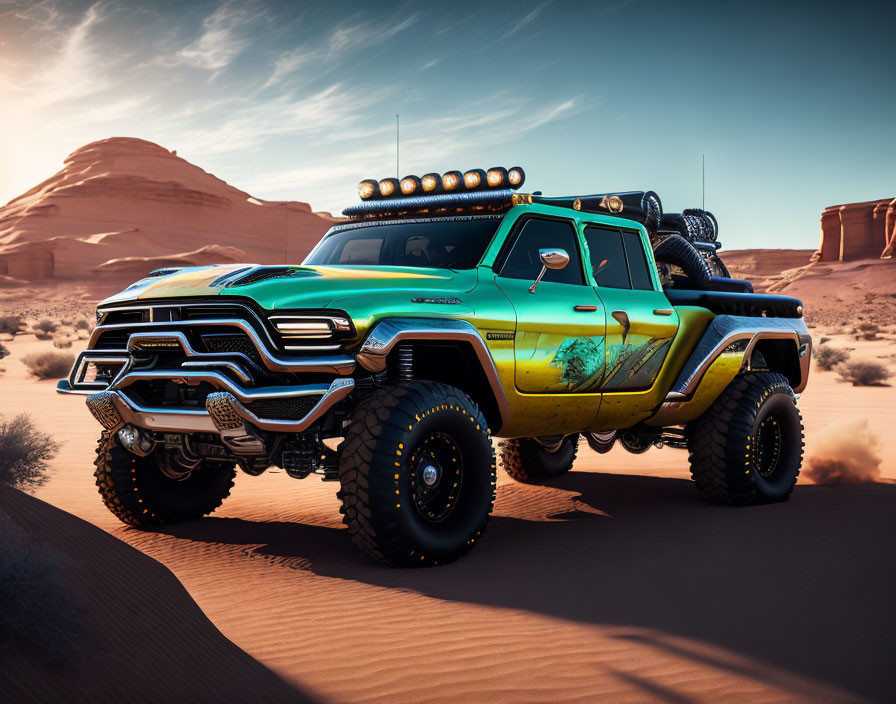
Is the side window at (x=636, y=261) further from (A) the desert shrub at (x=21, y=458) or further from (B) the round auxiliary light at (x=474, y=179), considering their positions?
(A) the desert shrub at (x=21, y=458)

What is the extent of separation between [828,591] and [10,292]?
79228mm

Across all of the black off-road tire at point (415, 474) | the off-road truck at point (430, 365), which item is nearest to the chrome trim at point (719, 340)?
→ the off-road truck at point (430, 365)

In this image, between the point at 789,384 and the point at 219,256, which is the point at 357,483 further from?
the point at 219,256

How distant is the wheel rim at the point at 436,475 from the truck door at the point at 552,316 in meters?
0.76

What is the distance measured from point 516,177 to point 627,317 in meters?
1.46

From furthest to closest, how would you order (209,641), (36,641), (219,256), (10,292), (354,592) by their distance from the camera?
(219,256) → (10,292) → (354,592) → (209,641) → (36,641)

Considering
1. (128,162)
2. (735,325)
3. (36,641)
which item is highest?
(128,162)

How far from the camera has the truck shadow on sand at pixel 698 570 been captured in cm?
449

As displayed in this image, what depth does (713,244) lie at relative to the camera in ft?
36.1

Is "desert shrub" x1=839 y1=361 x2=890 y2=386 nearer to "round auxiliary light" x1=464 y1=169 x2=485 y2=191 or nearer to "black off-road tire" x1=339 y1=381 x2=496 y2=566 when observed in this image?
"round auxiliary light" x1=464 y1=169 x2=485 y2=191

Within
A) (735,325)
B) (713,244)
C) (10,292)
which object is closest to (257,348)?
(735,325)

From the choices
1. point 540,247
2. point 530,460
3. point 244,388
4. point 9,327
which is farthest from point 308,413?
point 9,327

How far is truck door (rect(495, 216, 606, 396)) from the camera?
21.1 feet

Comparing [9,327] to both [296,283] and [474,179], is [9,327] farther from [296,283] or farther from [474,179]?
[296,283]
